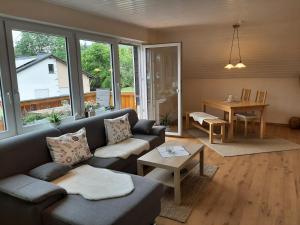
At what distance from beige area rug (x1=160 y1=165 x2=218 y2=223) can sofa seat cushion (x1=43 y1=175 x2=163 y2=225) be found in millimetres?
347

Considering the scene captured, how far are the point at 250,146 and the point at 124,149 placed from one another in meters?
2.50

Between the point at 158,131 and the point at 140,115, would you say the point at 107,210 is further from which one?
the point at 140,115

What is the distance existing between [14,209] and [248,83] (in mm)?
5634

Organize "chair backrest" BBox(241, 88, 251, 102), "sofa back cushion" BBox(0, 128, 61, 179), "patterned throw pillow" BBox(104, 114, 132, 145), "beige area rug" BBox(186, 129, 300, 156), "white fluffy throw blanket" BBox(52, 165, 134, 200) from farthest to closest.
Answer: "chair backrest" BBox(241, 88, 251, 102) < "beige area rug" BBox(186, 129, 300, 156) < "patterned throw pillow" BBox(104, 114, 132, 145) < "sofa back cushion" BBox(0, 128, 61, 179) < "white fluffy throw blanket" BBox(52, 165, 134, 200)

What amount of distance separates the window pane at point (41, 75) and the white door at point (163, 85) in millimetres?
2094

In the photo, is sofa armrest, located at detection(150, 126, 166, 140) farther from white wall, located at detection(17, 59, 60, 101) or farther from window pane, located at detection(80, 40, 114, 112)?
white wall, located at detection(17, 59, 60, 101)

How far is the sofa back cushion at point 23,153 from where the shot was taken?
2.19m

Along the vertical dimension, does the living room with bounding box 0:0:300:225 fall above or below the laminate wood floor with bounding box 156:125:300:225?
above

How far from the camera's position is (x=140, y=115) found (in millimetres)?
5461

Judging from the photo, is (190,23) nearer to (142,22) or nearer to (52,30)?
(142,22)

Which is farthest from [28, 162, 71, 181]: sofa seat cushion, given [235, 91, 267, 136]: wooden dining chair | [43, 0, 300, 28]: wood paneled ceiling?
[235, 91, 267, 136]: wooden dining chair

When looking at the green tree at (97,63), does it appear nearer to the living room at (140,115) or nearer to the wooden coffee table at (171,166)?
the living room at (140,115)

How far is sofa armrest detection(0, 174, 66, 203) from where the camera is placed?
1783mm

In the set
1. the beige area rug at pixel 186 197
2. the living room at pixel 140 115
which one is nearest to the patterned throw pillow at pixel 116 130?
the living room at pixel 140 115
